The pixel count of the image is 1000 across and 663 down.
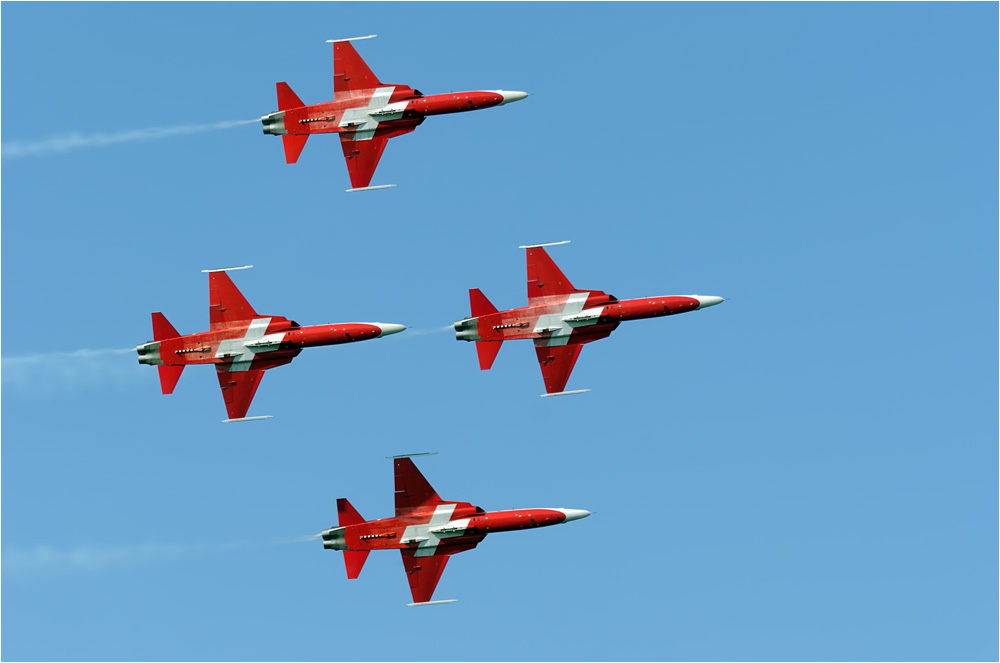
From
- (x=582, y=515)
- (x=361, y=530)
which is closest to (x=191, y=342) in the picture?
(x=361, y=530)

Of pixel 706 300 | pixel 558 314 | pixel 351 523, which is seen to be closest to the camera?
pixel 351 523

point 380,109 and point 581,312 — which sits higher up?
point 380,109

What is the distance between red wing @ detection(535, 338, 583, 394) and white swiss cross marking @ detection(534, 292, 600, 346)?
26 cm

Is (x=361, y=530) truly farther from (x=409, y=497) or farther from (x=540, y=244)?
(x=540, y=244)

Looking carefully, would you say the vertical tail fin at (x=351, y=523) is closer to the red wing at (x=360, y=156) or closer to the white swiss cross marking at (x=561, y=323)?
the white swiss cross marking at (x=561, y=323)

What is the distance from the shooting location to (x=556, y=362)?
14112cm

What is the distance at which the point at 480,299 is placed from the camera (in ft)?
459

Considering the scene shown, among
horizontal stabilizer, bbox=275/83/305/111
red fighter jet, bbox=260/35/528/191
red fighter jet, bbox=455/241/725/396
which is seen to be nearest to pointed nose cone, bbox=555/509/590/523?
red fighter jet, bbox=455/241/725/396

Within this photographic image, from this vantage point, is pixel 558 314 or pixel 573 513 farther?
pixel 558 314

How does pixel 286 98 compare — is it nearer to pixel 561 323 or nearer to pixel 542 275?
pixel 542 275

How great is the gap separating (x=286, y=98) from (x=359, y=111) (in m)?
3.92

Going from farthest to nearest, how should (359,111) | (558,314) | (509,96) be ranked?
(359,111) → (509,96) → (558,314)

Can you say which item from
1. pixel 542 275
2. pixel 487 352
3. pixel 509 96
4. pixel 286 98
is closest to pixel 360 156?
pixel 286 98

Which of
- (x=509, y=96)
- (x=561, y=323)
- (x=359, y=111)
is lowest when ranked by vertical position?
(x=561, y=323)
